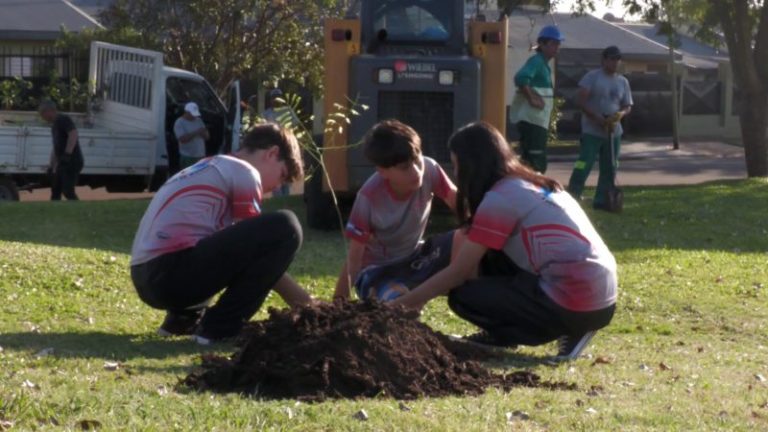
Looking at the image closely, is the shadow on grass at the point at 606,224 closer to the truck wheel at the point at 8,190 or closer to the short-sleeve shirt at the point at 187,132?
the short-sleeve shirt at the point at 187,132

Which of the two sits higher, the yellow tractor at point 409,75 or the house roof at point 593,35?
the house roof at point 593,35

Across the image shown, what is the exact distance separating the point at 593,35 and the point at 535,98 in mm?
34612

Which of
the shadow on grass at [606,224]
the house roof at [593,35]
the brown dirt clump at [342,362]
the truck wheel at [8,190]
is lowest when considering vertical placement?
the truck wheel at [8,190]

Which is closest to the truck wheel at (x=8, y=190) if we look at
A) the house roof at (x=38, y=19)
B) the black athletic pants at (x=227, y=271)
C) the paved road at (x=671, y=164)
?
the paved road at (x=671, y=164)

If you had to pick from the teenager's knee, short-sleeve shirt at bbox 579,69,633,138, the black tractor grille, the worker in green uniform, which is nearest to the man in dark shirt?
the black tractor grille

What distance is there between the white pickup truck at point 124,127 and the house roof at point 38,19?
9659mm

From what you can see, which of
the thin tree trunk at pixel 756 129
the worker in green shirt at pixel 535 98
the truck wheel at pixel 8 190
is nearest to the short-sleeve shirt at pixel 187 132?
the truck wheel at pixel 8 190

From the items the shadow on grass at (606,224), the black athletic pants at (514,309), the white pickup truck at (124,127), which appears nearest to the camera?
the black athletic pants at (514,309)

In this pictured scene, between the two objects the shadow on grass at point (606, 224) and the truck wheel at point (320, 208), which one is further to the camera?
the truck wheel at point (320, 208)

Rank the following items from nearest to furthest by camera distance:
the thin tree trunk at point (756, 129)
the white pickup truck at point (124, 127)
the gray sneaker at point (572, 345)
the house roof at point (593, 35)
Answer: the gray sneaker at point (572, 345) → the white pickup truck at point (124, 127) → the thin tree trunk at point (756, 129) → the house roof at point (593, 35)

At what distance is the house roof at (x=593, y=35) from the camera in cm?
4516

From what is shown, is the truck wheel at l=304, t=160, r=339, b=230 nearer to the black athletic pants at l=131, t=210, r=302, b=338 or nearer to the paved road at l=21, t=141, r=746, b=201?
the black athletic pants at l=131, t=210, r=302, b=338

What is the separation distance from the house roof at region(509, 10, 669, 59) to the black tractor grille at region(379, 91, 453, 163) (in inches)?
1191

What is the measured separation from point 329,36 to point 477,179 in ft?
21.6
